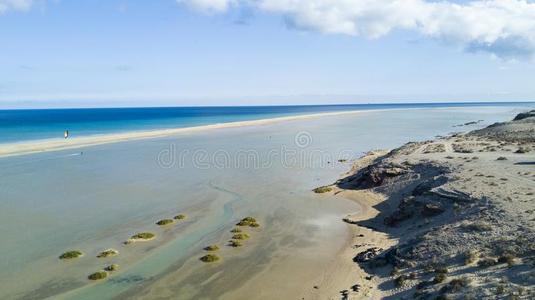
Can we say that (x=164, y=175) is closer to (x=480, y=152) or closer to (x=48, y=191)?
(x=48, y=191)

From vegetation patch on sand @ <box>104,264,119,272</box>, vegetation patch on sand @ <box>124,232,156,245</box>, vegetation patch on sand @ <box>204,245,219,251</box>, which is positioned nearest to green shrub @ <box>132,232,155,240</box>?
vegetation patch on sand @ <box>124,232,156,245</box>

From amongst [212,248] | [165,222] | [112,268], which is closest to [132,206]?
[165,222]

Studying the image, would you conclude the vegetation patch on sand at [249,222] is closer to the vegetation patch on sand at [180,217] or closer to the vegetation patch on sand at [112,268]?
the vegetation patch on sand at [180,217]

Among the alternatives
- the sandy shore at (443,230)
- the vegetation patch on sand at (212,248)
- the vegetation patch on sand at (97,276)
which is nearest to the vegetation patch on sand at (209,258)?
the vegetation patch on sand at (212,248)

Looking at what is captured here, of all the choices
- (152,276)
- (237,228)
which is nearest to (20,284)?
(152,276)

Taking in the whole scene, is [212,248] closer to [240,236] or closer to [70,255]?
[240,236]
